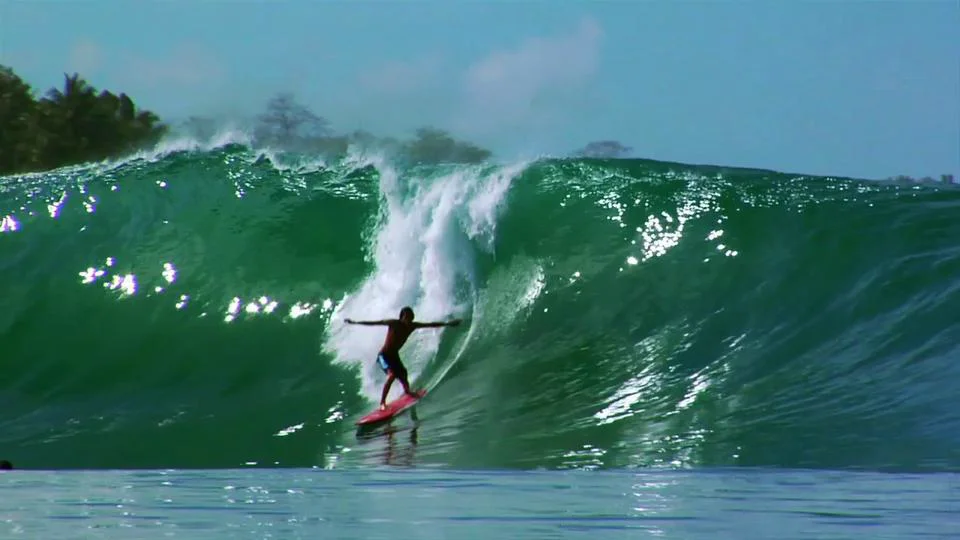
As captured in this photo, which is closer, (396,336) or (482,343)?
(396,336)

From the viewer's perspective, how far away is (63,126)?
50438 millimetres

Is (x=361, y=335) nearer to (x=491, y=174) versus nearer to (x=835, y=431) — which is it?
(x=491, y=174)

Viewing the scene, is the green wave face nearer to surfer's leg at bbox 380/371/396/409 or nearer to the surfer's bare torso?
surfer's leg at bbox 380/371/396/409

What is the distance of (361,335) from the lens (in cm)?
1622

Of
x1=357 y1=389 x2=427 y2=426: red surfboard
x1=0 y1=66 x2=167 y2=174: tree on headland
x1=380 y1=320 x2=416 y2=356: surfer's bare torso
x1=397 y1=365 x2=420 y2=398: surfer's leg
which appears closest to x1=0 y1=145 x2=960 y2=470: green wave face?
x1=357 y1=389 x2=427 y2=426: red surfboard

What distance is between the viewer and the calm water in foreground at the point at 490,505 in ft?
25.8

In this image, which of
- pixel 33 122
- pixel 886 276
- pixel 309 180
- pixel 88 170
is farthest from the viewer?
pixel 33 122

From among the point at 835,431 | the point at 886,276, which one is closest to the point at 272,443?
the point at 835,431

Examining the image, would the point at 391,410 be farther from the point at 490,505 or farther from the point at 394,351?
the point at 490,505

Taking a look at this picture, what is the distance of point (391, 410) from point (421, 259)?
10.2ft

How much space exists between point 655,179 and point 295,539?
38.0 ft

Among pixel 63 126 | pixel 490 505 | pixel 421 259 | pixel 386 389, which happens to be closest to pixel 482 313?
pixel 421 259

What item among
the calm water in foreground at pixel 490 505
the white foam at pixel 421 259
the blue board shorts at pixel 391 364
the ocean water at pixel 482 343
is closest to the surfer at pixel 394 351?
the blue board shorts at pixel 391 364

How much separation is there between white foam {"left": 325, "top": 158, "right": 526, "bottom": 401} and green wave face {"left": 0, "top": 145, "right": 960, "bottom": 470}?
0.03m
